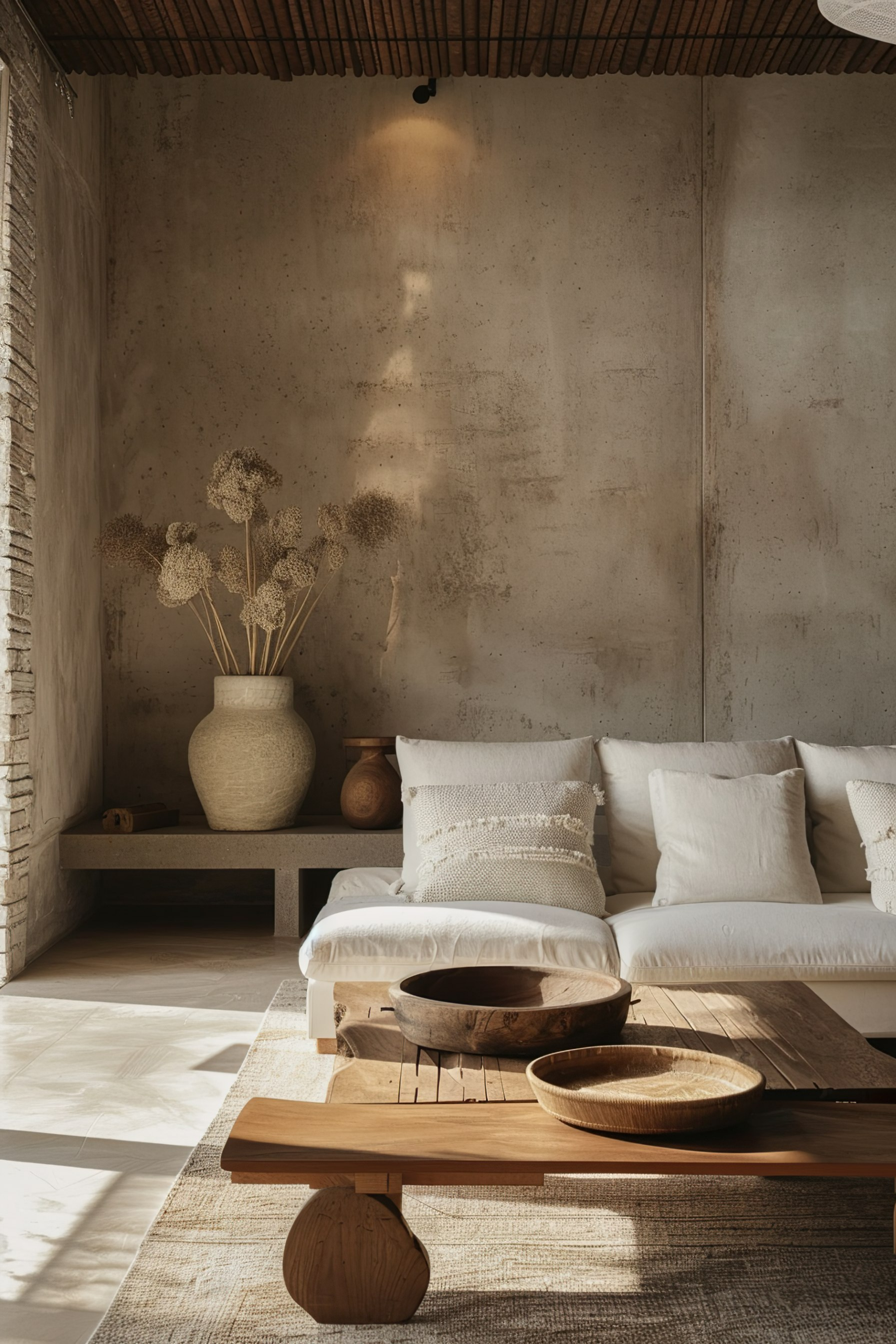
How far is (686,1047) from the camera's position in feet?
7.48

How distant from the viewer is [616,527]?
5.61 meters

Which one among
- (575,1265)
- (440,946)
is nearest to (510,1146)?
(575,1265)

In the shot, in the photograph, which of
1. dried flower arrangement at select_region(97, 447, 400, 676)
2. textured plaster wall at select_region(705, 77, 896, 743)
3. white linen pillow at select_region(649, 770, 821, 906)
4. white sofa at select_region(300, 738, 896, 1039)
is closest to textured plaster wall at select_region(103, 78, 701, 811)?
dried flower arrangement at select_region(97, 447, 400, 676)

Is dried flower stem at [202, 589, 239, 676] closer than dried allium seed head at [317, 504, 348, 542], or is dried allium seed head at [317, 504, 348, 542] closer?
dried allium seed head at [317, 504, 348, 542]

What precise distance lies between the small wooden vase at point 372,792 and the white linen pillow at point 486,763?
1002 millimetres

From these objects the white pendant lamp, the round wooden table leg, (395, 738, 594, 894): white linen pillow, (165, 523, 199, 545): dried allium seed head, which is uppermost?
the white pendant lamp

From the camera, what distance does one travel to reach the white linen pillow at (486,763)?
157 inches

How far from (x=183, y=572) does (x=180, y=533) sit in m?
0.20

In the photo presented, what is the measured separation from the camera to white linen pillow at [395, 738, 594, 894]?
3.99 meters

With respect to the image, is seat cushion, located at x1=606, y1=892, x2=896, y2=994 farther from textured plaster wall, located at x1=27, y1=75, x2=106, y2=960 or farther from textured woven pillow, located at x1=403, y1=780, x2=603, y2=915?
textured plaster wall, located at x1=27, y1=75, x2=106, y2=960

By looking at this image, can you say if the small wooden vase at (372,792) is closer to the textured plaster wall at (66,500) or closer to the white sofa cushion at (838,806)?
the textured plaster wall at (66,500)

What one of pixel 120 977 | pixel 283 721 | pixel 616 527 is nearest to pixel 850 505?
pixel 616 527

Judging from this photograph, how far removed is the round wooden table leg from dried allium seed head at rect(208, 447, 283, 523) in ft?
11.1

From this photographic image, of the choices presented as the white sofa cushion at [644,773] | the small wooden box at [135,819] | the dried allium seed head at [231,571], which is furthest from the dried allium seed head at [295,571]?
the white sofa cushion at [644,773]
